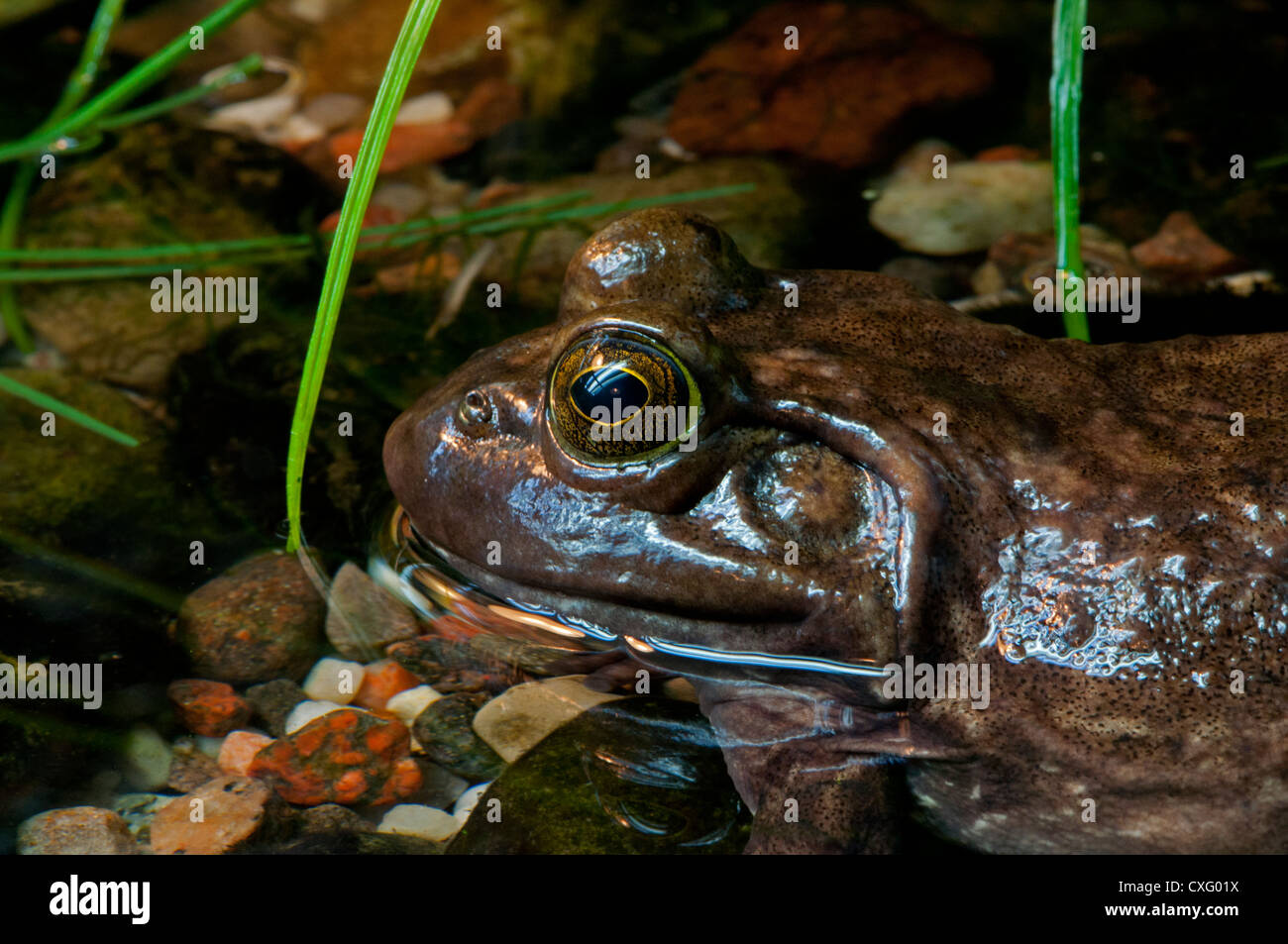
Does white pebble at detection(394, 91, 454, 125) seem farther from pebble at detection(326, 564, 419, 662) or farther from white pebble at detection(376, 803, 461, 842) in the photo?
white pebble at detection(376, 803, 461, 842)

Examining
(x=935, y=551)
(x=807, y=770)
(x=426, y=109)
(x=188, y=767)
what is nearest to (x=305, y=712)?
(x=188, y=767)

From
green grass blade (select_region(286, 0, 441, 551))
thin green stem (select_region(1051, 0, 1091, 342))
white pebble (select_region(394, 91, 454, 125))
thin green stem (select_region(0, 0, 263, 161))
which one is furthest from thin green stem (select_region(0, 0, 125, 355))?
thin green stem (select_region(1051, 0, 1091, 342))

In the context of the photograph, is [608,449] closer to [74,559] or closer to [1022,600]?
[1022,600]

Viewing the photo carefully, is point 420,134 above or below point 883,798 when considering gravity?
above

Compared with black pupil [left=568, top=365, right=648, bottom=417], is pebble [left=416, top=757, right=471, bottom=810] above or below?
below

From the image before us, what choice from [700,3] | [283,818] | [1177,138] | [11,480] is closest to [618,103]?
[700,3]

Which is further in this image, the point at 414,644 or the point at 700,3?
the point at 700,3

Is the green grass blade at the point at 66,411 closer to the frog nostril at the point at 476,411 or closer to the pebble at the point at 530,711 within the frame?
the frog nostril at the point at 476,411

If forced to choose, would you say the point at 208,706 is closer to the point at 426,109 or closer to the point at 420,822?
the point at 420,822
